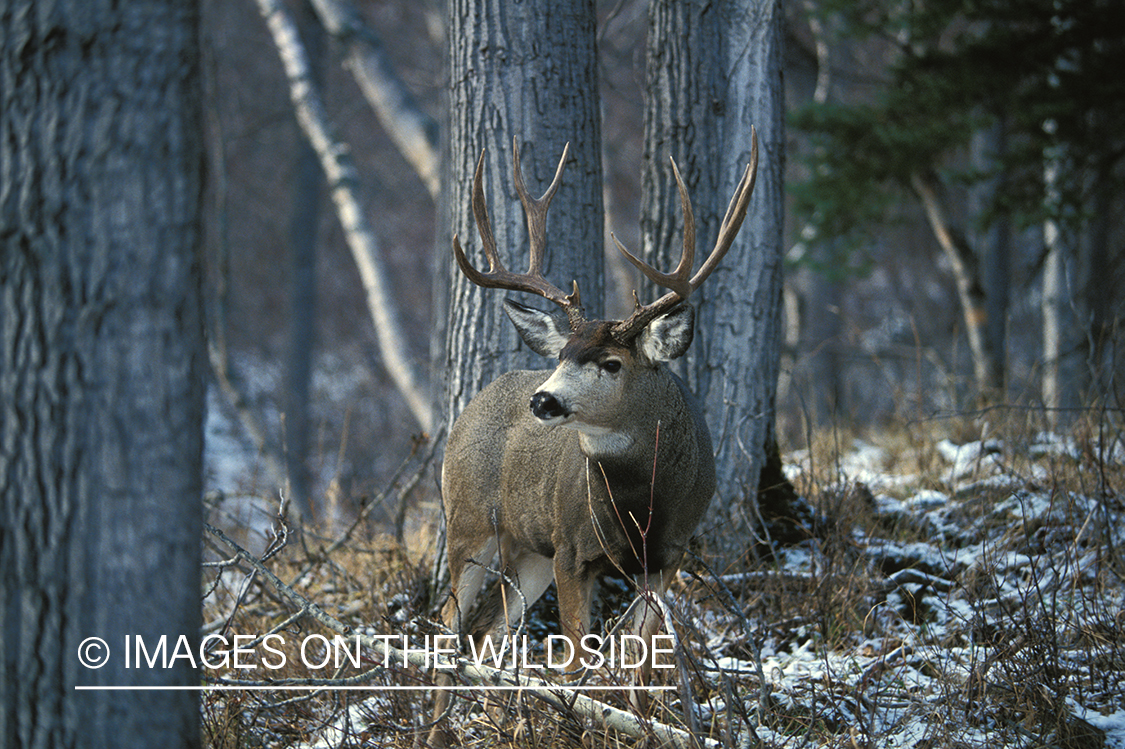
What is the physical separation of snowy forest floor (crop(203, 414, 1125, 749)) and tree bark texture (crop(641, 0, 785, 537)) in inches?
26.7

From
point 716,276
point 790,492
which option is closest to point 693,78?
point 716,276

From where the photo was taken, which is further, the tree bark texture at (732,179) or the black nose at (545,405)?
the tree bark texture at (732,179)

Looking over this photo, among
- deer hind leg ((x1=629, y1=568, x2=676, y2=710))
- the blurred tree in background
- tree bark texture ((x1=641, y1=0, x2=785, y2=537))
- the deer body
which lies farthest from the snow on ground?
the blurred tree in background

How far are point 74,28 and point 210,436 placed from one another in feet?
53.3

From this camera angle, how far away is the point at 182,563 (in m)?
2.10

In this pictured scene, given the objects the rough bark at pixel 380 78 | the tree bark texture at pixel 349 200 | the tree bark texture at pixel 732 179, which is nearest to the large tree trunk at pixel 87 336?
the tree bark texture at pixel 732 179

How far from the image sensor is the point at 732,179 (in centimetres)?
488

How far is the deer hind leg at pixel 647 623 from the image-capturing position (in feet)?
9.43

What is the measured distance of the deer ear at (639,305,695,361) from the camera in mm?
3326

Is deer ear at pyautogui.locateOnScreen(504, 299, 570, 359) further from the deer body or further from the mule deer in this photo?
the deer body

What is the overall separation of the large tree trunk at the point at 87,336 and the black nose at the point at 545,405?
136 cm

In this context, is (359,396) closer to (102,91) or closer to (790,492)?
(790,492)

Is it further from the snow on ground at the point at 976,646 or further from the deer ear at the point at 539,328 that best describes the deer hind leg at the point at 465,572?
the snow on ground at the point at 976,646

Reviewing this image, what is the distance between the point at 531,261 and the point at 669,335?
77 centimetres
